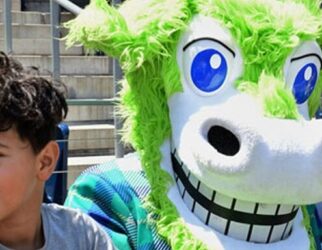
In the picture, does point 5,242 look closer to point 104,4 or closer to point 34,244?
point 34,244

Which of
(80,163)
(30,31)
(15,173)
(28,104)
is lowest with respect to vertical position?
(80,163)

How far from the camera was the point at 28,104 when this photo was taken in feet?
3.42

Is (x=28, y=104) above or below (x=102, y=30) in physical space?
below

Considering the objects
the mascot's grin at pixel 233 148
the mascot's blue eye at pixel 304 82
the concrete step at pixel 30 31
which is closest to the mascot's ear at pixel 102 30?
the mascot's grin at pixel 233 148

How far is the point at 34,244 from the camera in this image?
1142mm

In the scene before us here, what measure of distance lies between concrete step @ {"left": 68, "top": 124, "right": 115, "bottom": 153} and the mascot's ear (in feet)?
5.83

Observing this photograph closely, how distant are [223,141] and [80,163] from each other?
5.82ft

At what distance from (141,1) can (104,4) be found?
0.08m

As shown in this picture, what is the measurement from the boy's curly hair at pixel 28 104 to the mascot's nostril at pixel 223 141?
0.34 metres

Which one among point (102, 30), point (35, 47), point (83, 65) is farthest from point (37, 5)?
point (102, 30)

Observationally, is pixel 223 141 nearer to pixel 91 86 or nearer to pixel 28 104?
pixel 28 104

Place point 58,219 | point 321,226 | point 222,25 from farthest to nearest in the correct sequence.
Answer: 1. point 321,226
2. point 222,25
3. point 58,219

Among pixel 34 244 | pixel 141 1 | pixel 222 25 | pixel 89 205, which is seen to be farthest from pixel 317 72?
pixel 34 244

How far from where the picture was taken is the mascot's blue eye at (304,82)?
1.46 metres
